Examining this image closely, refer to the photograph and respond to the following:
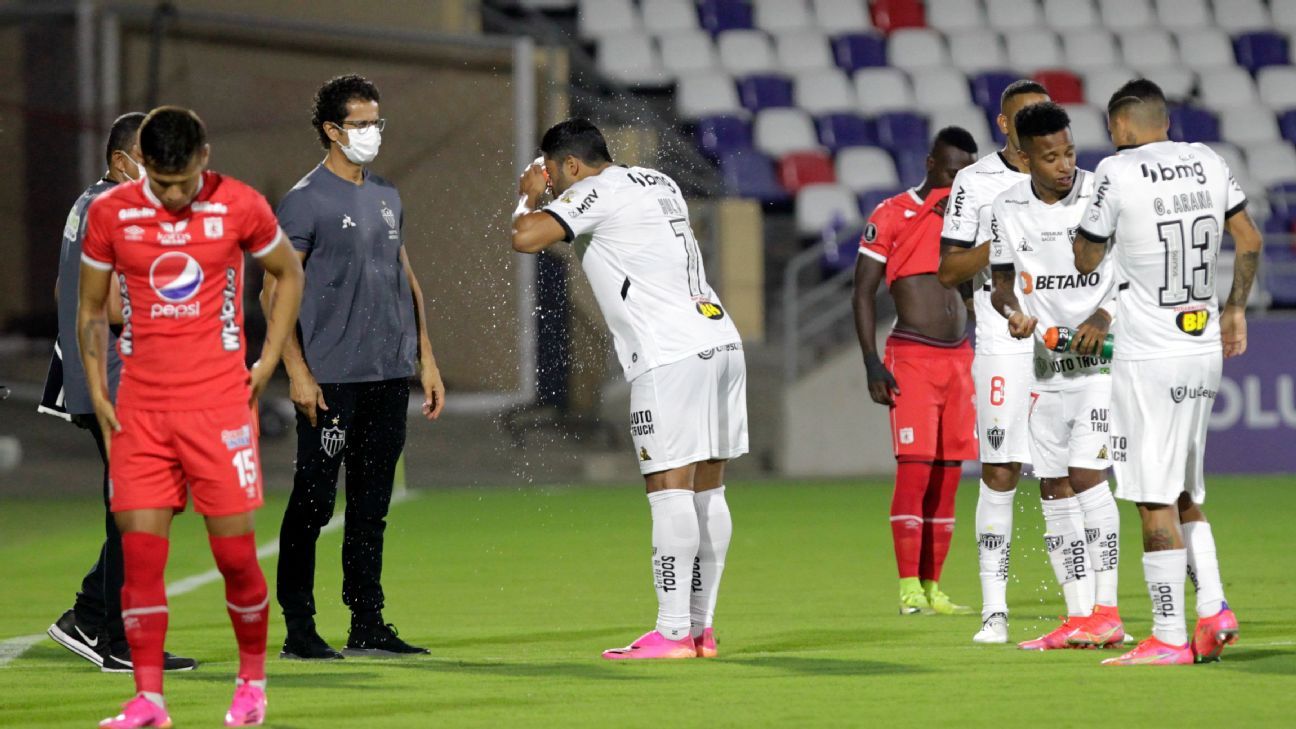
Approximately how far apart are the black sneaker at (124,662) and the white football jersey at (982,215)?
3464 mm

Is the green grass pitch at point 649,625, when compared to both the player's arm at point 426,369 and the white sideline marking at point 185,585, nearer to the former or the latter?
the white sideline marking at point 185,585

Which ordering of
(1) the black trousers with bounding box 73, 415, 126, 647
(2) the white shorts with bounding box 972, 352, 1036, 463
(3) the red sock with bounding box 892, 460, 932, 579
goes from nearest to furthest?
(1) the black trousers with bounding box 73, 415, 126, 647 < (2) the white shorts with bounding box 972, 352, 1036, 463 < (3) the red sock with bounding box 892, 460, 932, 579

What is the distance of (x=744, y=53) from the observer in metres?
23.3

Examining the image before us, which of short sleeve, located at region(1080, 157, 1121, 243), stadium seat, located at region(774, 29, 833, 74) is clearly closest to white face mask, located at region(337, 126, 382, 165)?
short sleeve, located at region(1080, 157, 1121, 243)

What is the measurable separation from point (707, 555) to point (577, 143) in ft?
5.62

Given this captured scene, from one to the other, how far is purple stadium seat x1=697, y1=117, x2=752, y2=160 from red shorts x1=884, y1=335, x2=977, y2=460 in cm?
1272

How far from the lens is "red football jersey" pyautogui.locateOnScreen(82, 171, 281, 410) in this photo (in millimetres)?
5473

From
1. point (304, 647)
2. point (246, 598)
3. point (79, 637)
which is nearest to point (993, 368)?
point (304, 647)

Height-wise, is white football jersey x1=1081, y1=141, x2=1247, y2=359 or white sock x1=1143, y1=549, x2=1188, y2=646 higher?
white football jersey x1=1081, y1=141, x2=1247, y2=359

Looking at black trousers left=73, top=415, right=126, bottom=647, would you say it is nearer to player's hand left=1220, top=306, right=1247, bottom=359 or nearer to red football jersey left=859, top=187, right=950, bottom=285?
red football jersey left=859, top=187, right=950, bottom=285

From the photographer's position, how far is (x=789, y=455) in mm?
18375

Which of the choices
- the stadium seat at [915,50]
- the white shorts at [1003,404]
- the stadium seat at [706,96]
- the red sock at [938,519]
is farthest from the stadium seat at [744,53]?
the white shorts at [1003,404]

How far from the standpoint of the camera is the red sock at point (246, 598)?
5559 millimetres

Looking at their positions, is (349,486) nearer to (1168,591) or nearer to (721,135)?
(1168,591)
